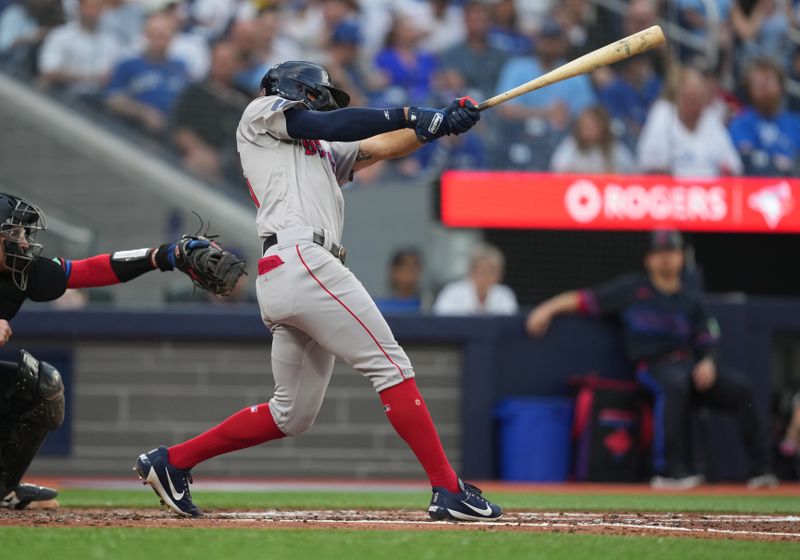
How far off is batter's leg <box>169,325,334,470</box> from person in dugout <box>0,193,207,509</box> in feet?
1.74

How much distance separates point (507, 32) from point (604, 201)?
2163 millimetres

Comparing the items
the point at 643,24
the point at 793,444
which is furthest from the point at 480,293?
the point at 643,24

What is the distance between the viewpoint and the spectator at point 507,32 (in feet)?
38.9

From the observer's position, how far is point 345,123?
4445 millimetres

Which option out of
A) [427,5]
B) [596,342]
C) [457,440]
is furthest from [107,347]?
[427,5]

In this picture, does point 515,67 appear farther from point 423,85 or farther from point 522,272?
point 522,272

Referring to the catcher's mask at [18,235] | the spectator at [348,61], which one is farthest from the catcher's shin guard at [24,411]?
the spectator at [348,61]

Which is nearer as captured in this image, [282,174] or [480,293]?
[282,174]

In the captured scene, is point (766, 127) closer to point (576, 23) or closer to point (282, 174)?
point (576, 23)

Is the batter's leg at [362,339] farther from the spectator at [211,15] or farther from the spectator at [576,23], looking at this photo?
the spectator at [576,23]

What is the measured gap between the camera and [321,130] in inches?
176

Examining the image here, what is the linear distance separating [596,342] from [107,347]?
3419 mm

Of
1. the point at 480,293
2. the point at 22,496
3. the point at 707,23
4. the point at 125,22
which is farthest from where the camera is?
the point at 707,23

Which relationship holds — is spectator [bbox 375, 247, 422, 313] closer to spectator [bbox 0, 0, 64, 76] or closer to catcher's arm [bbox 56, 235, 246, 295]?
spectator [bbox 0, 0, 64, 76]
